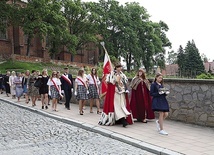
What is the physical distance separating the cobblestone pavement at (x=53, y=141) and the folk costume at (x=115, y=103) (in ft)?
2.94

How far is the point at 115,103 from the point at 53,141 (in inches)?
94.3

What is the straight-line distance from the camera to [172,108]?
10.1 meters

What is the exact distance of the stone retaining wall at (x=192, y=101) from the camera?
886 centimetres

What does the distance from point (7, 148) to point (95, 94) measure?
19.0 feet

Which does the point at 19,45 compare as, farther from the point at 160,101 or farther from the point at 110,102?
the point at 160,101

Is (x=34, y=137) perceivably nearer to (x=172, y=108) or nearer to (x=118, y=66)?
(x=118, y=66)

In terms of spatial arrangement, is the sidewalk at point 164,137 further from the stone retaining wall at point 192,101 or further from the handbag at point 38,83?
the handbag at point 38,83

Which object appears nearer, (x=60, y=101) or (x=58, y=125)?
(x=58, y=125)

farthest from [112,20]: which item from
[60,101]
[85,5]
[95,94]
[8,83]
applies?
[95,94]

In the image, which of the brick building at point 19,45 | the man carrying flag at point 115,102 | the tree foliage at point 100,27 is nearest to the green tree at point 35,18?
the tree foliage at point 100,27

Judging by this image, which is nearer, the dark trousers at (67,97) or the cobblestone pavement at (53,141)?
the cobblestone pavement at (53,141)

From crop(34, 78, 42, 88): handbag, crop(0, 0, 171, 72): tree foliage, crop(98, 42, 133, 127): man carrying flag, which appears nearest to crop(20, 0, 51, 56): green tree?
crop(0, 0, 171, 72): tree foliage

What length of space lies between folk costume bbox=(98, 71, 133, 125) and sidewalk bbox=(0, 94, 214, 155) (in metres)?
0.28

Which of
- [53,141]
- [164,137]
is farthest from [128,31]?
[53,141]
